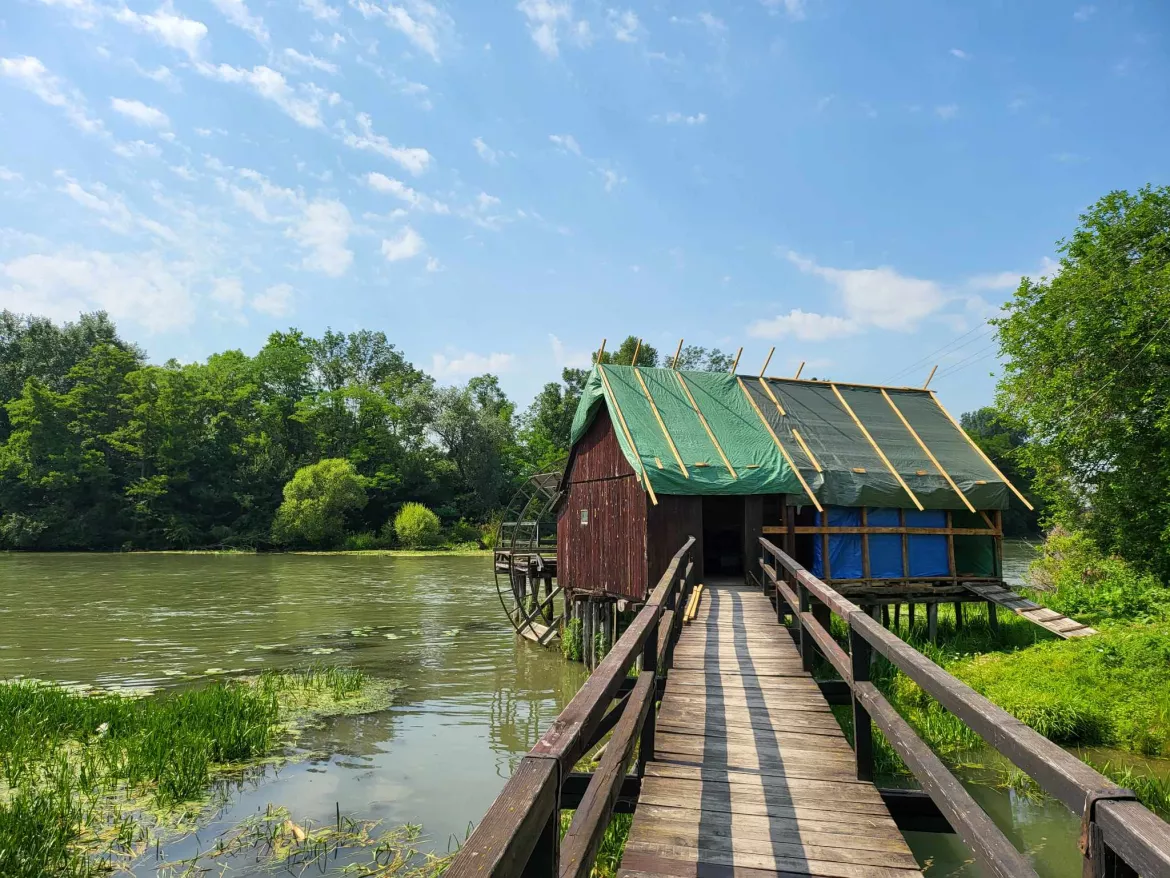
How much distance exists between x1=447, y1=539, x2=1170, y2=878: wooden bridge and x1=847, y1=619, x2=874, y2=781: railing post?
0.04 feet

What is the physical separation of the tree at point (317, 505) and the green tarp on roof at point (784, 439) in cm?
3755

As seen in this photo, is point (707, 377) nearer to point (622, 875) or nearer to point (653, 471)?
point (653, 471)

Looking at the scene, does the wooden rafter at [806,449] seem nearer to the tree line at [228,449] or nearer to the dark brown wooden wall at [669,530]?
the dark brown wooden wall at [669,530]

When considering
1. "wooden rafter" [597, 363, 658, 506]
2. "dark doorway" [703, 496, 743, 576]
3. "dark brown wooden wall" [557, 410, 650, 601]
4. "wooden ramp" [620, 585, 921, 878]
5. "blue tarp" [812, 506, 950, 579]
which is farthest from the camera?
"dark doorway" [703, 496, 743, 576]

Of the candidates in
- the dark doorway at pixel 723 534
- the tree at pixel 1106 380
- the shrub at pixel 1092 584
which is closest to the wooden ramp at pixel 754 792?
the shrub at pixel 1092 584

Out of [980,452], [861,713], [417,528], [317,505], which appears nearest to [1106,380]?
[980,452]

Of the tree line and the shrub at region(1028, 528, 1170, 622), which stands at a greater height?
the tree line

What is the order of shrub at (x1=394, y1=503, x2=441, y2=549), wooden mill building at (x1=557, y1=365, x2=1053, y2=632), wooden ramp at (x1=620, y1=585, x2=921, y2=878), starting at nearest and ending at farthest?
wooden ramp at (x1=620, y1=585, x2=921, y2=878) < wooden mill building at (x1=557, y1=365, x2=1053, y2=632) < shrub at (x1=394, y1=503, x2=441, y2=549)

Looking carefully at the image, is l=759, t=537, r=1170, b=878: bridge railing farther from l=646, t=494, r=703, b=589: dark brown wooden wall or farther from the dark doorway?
the dark doorway

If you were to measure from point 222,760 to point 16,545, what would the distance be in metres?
52.7

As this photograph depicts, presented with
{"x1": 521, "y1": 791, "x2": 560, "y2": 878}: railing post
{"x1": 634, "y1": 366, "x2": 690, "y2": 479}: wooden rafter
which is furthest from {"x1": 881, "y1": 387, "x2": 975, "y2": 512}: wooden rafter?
{"x1": 521, "y1": 791, "x2": 560, "y2": 878}: railing post

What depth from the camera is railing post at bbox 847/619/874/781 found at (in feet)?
14.8

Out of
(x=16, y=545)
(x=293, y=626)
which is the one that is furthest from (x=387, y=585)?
(x=16, y=545)

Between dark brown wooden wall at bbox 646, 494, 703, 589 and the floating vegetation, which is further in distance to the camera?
dark brown wooden wall at bbox 646, 494, 703, 589
